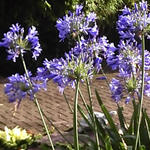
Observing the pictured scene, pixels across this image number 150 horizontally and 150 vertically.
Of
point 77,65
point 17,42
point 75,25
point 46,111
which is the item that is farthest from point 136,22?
point 46,111

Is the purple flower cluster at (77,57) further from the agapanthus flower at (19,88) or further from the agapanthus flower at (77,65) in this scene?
the agapanthus flower at (19,88)

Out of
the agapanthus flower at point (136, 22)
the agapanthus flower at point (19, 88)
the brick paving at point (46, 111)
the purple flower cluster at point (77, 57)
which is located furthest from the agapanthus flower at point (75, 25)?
the brick paving at point (46, 111)

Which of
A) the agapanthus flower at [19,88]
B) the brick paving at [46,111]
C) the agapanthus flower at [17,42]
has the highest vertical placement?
the agapanthus flower at [17,42]

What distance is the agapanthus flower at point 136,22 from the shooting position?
2.84m

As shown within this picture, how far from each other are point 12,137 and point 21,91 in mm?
2279

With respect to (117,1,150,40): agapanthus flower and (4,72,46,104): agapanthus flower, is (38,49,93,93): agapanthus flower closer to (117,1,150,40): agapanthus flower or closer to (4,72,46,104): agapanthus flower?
(4,72,46,104): agapanthus flower

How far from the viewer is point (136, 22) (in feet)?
9.45

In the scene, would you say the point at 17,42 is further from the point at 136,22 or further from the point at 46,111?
the point at 46,111

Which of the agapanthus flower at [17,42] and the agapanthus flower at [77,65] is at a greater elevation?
the agapanthus flower at [17,42]

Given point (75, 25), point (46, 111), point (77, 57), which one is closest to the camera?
point (77, 57)

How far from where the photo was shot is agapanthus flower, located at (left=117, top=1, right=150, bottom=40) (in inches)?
112

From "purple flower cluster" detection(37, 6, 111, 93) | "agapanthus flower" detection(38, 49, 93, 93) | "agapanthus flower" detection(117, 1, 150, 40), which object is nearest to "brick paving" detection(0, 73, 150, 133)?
"purple flower cluster" detection(37, 6, 111, 93)

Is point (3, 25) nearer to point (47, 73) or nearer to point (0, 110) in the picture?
point (0, 110)

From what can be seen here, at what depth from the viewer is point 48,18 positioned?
10617 mm
